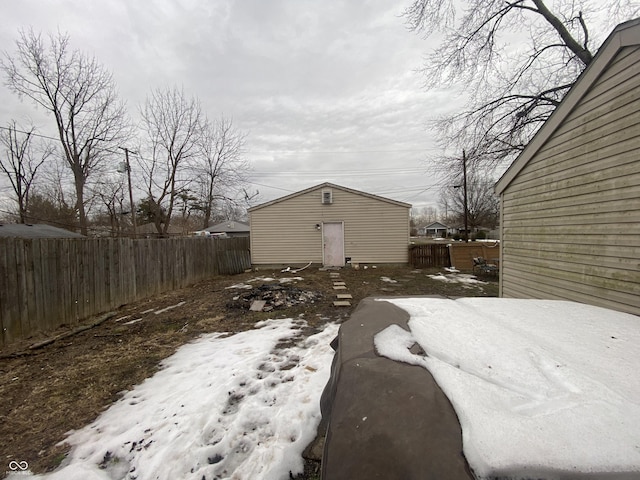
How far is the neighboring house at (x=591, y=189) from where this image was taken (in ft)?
8.62

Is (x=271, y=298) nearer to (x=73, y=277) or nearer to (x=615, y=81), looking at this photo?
(x=73, y=277)

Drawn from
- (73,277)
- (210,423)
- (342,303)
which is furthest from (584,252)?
(73,277)

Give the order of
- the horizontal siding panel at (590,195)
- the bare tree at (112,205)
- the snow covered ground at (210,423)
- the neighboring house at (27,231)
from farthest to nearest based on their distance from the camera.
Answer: the bare tree at (112,205) → the neighboring house at (27,231) → the horizontal siding panel at (590,195) → the snow covered ground at (210,423)

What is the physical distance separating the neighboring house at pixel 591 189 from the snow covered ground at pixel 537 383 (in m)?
1.49

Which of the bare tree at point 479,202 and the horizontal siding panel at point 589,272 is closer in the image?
the horizontal siding panel at point 589,272

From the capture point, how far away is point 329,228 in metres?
12.3

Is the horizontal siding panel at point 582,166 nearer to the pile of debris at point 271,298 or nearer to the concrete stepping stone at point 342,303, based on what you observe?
the concrete stepping stone at point 342,303

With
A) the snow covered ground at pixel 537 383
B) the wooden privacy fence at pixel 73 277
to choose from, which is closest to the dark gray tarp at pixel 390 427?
the snow covered ground at pixel 537 383

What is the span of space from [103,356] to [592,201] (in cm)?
666

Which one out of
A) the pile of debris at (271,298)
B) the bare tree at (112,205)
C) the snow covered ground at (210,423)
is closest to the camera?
the snow covered ground at (210,423)

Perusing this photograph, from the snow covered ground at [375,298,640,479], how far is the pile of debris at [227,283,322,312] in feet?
14.3

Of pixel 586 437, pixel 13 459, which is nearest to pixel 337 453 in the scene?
pixel 586 437

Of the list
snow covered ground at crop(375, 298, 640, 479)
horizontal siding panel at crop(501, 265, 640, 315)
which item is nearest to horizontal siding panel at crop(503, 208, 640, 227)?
horizontal siding panel at crop(501, 265, 640, 315)

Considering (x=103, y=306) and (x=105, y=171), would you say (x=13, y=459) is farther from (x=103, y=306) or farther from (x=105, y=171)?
(x=105, y=171)
